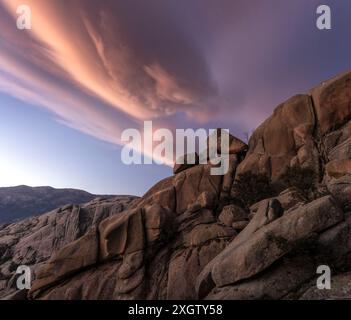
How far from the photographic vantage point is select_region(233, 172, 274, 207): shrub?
34719 millimetres

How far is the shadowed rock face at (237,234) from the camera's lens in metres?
16.6

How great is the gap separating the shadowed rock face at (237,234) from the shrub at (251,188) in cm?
109

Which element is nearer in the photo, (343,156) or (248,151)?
(343,156)

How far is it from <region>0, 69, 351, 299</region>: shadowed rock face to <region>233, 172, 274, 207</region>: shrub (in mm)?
1090

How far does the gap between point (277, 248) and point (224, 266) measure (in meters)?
3.73

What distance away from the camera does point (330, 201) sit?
1720 centimetres

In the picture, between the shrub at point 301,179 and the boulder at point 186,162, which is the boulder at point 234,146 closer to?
the boulder at point 186,162

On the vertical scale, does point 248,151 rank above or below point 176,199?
above

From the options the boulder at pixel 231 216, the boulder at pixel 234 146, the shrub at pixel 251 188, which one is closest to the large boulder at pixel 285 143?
the boulder at pixel 234 146

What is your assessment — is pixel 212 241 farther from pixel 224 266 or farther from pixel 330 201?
pixel 330 201

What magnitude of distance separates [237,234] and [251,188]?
920 cm

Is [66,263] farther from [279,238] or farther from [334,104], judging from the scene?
[334,104]

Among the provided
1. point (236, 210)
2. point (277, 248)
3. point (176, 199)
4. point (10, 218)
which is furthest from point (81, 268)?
point (10, 218)

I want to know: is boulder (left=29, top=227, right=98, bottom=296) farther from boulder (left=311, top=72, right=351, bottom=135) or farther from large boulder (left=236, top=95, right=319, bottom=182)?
boulder (left=311, top=72, right=351, bottom=135)
